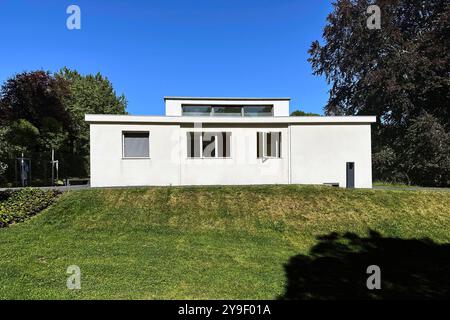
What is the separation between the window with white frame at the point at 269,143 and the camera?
50.4 ft

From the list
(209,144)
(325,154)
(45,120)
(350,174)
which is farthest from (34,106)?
(350,174)

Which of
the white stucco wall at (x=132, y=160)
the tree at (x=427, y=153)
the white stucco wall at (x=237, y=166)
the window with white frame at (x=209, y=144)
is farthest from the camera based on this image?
the tree at (x=427, y=153)

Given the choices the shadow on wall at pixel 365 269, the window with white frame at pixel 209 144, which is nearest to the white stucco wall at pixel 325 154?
the window with white frame at pixel 209 144

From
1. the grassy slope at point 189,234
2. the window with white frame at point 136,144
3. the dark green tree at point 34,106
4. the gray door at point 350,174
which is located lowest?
the grassy slope at point 189,234

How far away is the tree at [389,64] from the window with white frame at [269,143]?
37.3 feet

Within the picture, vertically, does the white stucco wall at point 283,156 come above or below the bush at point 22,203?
above

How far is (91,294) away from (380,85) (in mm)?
23737

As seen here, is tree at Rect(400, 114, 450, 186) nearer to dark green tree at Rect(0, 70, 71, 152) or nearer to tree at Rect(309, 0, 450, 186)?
tree at Rect(309, 0, 450, 186)

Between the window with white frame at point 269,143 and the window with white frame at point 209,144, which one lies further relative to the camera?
the window with white frame at point 269,143

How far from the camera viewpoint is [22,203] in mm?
10297

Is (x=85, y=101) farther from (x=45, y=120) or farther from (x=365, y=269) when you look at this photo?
(x=365, y=269)

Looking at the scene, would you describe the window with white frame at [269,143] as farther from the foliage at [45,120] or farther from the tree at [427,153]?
the foliage at [45,120]

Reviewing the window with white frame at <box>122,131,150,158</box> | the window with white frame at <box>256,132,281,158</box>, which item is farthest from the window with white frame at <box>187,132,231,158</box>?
the window with white frame at <box>122,131,150,158</box>

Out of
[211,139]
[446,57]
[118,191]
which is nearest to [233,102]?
[211,139]
